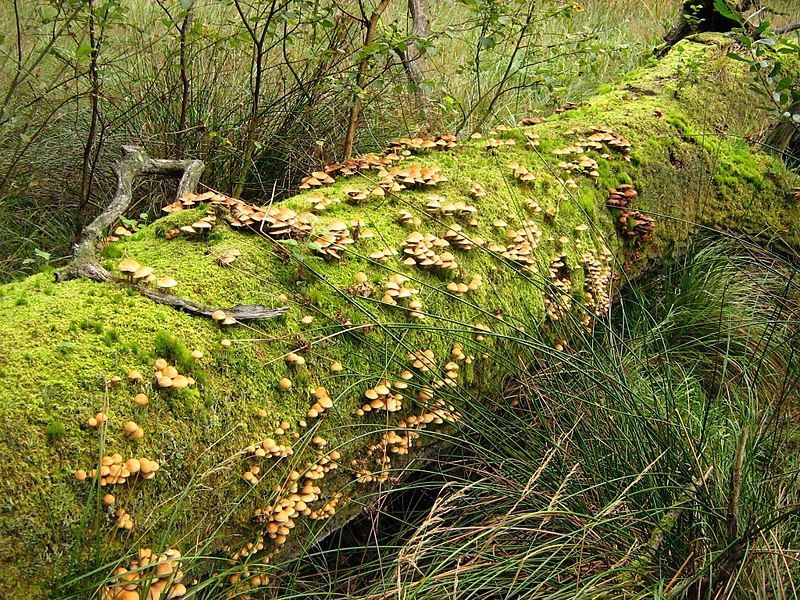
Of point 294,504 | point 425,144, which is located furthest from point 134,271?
point 425,144

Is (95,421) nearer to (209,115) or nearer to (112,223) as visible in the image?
(112,223)

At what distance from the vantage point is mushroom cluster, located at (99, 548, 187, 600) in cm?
171

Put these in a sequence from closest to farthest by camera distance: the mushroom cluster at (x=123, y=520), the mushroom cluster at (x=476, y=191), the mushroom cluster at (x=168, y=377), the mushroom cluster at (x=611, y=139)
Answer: the mushroom cluster at (x=123, y=520), the mushroom cluster at (x=168, y=377), the mushroom cluster at (x=476, y=191), the mushroom cluster at (x=611, y=139)

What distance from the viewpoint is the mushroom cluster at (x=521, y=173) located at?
11.4 ft

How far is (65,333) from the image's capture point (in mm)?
2008

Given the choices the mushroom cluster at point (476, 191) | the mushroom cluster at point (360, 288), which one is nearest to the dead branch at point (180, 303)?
the mushroom cluster at point (360, 288)

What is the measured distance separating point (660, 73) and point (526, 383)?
3617 millimetres

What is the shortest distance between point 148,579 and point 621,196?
3.13m

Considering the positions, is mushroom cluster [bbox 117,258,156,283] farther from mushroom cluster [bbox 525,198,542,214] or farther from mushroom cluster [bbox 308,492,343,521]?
mushroom cluster [bbox 525,198,542,214]

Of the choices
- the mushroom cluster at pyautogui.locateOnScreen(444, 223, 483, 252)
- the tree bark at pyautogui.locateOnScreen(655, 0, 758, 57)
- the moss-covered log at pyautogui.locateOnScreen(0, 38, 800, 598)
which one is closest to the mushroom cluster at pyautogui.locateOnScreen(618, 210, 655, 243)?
the moss-covered log at pyautogui.locateOnScreen(0, 38, 800, 598)

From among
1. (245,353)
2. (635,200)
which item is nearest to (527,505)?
(245,353)

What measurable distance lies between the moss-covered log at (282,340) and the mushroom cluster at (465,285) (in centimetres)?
3

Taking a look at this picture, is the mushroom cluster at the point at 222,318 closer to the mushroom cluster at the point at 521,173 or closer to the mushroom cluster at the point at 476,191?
the mushroom cluster at the point at 476,191

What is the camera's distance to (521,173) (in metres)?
3.48
